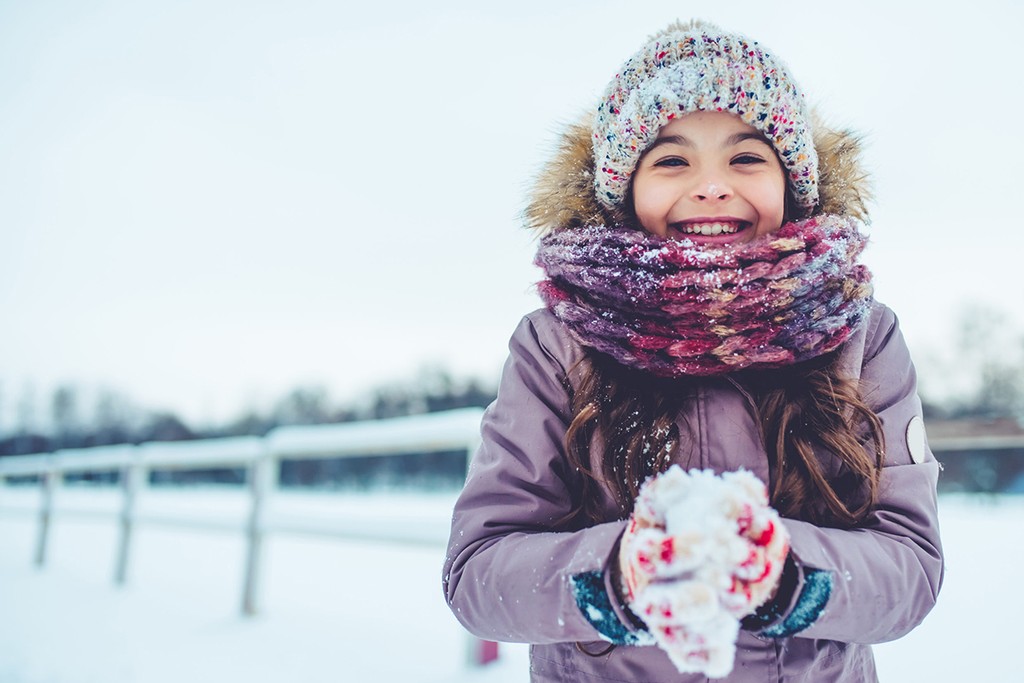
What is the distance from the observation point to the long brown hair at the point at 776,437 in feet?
2.90

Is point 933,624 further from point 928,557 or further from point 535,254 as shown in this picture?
point 535,254

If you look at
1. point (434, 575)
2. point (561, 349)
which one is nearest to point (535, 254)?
point (561, 349)

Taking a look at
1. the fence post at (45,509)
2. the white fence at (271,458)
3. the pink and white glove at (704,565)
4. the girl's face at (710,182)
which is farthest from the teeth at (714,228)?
the fence post at (45,509)

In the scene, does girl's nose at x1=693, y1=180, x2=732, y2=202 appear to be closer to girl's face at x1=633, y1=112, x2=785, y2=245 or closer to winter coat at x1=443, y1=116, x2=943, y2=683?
girl's face at x1=633, y1=112, x2=785, y2=245

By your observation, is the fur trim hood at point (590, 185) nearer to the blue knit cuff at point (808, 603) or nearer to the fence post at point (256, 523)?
the blue knit cuff at point (808, 603)

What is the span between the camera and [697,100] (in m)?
1.06

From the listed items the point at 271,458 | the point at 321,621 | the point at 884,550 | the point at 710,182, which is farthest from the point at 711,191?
the point at 271,458

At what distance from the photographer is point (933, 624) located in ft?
6.98

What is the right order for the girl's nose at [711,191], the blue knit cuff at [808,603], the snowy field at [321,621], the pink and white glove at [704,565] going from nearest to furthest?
the pink and white glove at [704,565], the blue knit cuff at [808,603], the girl's nose at [711,191], the snowy field at [321,621]

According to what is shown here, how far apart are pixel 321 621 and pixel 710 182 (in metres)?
2.74

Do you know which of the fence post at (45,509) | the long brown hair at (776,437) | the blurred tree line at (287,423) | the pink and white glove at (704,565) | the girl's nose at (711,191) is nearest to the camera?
the pink and white glove at (704,565)

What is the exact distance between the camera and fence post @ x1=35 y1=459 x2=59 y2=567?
18.7 feet

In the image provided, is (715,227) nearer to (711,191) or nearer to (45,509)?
(711,191)

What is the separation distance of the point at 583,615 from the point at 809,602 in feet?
0.76
